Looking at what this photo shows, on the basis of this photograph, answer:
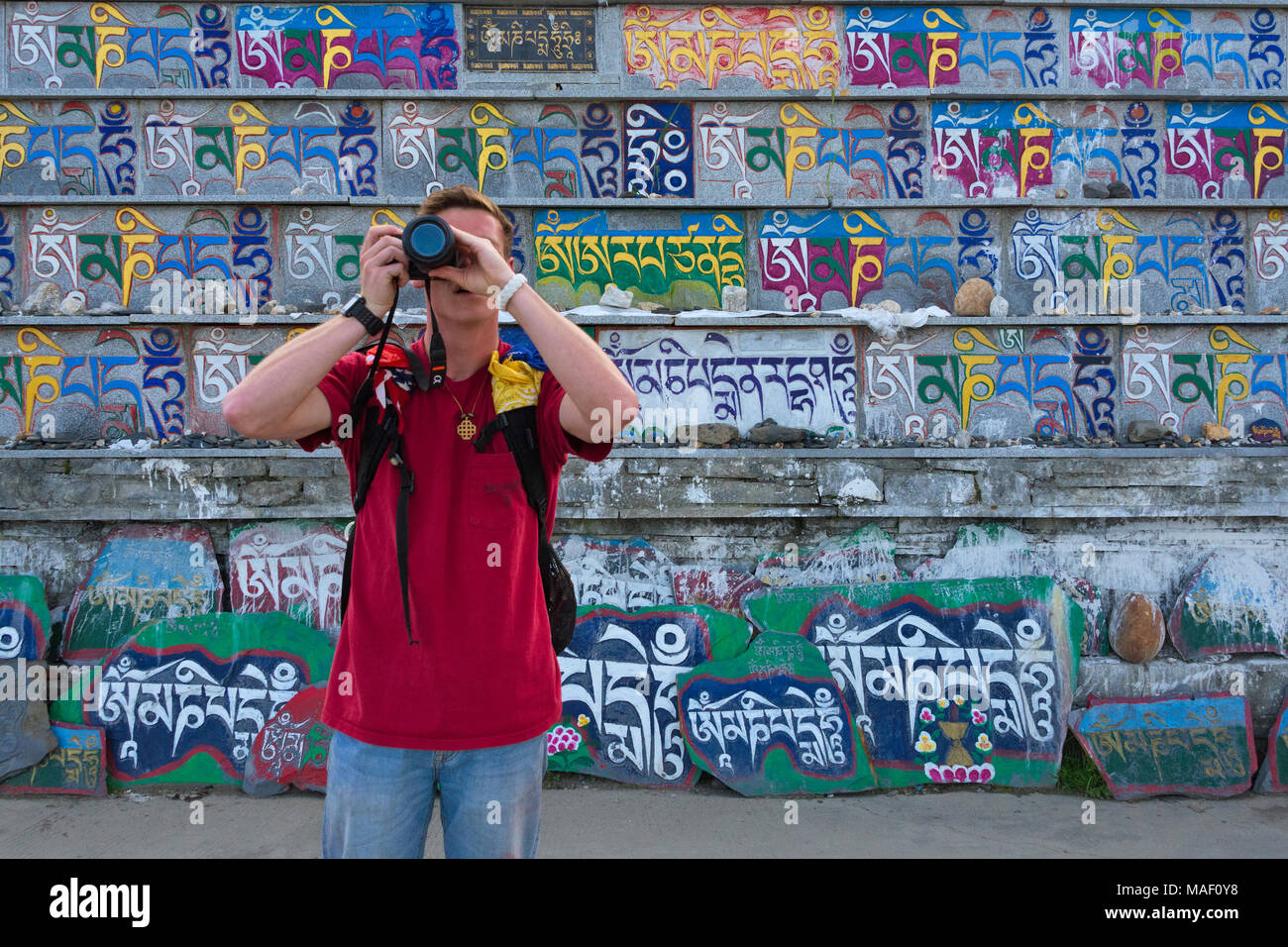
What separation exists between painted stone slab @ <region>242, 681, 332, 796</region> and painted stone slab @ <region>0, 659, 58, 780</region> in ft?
3.55

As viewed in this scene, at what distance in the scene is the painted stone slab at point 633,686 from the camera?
4496 millimetres

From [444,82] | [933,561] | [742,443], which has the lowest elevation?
[933,561]

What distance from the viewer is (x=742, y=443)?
4.94 m

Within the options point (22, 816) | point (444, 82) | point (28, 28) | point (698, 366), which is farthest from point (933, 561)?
point (28, 28)

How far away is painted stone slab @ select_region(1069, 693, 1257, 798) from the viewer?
14.6ft

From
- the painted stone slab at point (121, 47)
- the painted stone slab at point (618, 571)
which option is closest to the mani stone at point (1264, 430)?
the painted stone slab at point (618, 571)

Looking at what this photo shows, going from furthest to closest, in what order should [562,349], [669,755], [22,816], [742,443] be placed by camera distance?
[742,443]
[669,755]
[22,816]
[562,349]

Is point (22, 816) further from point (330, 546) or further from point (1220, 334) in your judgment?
point (1220, 334)

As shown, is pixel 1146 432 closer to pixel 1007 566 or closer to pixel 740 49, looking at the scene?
pixel 1007 566

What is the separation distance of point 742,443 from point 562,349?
10.3 feet

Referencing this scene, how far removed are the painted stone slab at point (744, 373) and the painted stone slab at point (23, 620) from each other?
3428 millimetres


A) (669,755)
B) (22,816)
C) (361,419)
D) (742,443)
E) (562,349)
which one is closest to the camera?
(562,349)

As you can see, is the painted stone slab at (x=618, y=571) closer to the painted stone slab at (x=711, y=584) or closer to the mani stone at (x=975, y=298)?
the painted stone slab at (x=711, y=584)

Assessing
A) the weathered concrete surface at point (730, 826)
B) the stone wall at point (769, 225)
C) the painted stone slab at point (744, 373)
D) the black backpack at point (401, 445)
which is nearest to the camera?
the black backpack at point (401, 445)
